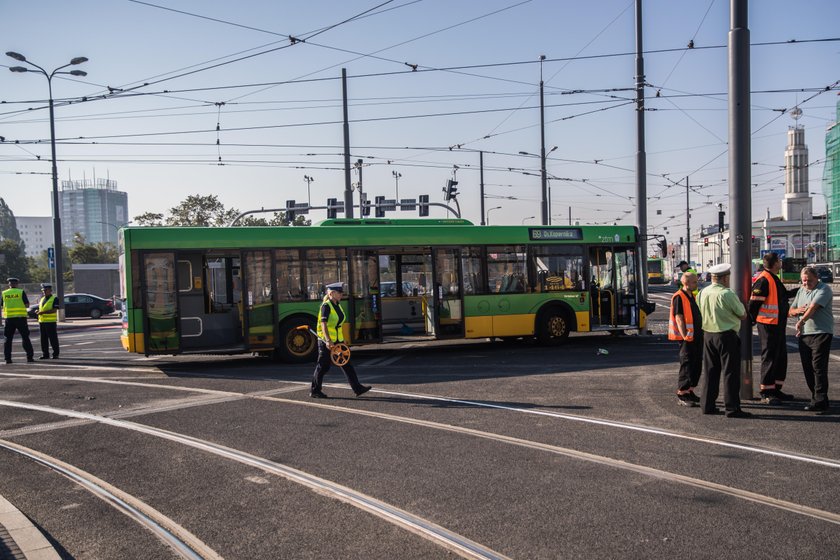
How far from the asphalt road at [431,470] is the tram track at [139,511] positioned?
1.9 inches

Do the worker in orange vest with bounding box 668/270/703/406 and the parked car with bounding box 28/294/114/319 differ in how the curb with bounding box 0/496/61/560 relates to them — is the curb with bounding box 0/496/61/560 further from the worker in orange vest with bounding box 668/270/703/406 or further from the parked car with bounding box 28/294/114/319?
the parked car with bounding box 28/294/114/319

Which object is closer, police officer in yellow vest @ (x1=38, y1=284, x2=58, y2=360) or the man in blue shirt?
the man in blue shirt

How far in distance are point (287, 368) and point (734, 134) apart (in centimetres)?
878

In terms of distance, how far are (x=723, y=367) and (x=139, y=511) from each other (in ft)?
20.7

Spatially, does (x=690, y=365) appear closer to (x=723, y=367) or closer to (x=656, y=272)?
(x=723, y=367)

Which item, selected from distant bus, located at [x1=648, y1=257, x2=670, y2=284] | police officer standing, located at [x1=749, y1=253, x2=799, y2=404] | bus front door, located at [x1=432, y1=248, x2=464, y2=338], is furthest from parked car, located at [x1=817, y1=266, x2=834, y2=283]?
distant bus, located at [x1=648, y1=257, x2=670, y2=284]

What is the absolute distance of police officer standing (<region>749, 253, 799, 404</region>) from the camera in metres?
9.30

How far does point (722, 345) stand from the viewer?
8625 millimetres

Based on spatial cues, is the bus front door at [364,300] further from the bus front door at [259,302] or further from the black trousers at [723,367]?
the black trousers at [723,367]

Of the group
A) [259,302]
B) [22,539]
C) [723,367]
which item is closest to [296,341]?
[259,302]

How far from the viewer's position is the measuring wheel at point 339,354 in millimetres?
10664

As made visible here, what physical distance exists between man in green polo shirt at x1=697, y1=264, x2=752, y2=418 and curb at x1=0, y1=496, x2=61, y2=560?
22.6 ft

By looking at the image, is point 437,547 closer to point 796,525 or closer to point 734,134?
point 796,525

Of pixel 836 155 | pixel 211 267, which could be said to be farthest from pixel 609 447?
pixel 836 155
